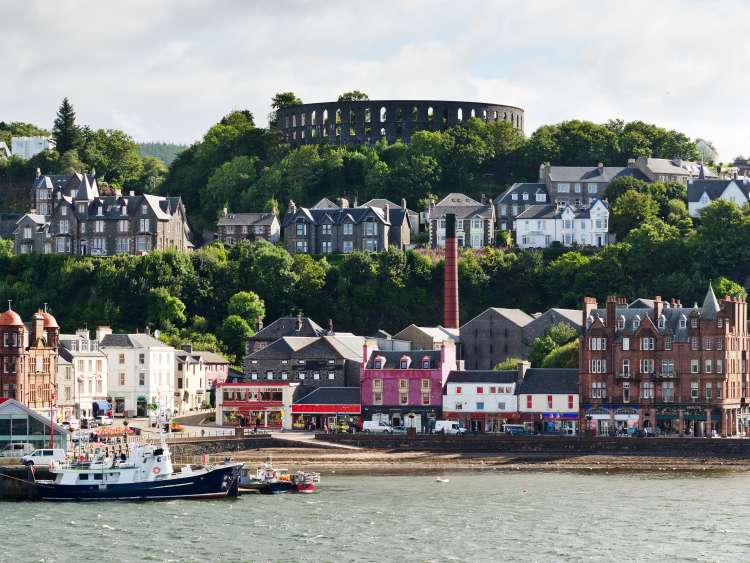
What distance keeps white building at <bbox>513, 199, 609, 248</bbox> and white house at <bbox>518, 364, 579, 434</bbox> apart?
37.4 metres

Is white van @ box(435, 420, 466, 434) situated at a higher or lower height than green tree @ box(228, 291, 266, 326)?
lower

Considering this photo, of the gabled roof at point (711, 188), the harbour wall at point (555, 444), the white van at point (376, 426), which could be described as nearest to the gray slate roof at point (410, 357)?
the white van at point (376, 426)

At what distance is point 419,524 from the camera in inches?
3118

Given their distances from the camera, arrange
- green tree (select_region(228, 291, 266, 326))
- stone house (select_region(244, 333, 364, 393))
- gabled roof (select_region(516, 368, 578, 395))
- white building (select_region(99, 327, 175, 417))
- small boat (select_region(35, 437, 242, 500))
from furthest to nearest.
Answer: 1. green tree (select_region(228, 291, 266, 326))
2. white building (select_region(99, 327, 175, 417))
3. stone house (select_region(244, 333, 364, 393))
4. gabled roof (select_region(516, 368, 578, 395))
5. small boat (select_region(35, 437, 242, 500))

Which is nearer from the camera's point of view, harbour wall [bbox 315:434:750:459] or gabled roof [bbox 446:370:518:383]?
harbour wall [bbox 315:434:750:459]

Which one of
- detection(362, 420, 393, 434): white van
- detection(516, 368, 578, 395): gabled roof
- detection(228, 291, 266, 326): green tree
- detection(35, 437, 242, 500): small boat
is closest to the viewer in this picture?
detection(35, 437, 242, 500): small boat

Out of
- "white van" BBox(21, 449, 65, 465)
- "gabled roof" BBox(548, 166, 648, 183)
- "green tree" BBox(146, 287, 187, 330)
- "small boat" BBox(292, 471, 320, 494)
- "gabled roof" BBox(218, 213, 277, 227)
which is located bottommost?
"small boat" BBox(292, 471, 320, 494)

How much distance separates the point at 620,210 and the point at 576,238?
419 cm

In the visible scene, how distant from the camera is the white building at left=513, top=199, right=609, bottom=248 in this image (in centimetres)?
15150

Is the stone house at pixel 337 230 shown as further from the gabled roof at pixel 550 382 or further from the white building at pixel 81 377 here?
the gabled roof at pixel 550 382

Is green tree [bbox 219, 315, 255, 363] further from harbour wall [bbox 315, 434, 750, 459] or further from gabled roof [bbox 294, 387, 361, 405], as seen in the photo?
harbour wall [bbox 315, 434, 750, 459]

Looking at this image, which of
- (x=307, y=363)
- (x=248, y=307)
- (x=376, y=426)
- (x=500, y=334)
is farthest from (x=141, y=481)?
(x=248, y=307)

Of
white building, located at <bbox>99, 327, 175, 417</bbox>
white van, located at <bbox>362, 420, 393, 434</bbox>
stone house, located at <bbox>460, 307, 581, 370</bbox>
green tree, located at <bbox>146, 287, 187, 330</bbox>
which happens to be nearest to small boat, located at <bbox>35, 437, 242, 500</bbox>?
white van, located at <bbox>362, 420, 393, 434</bbox>

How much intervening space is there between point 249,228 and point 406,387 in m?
43.7
